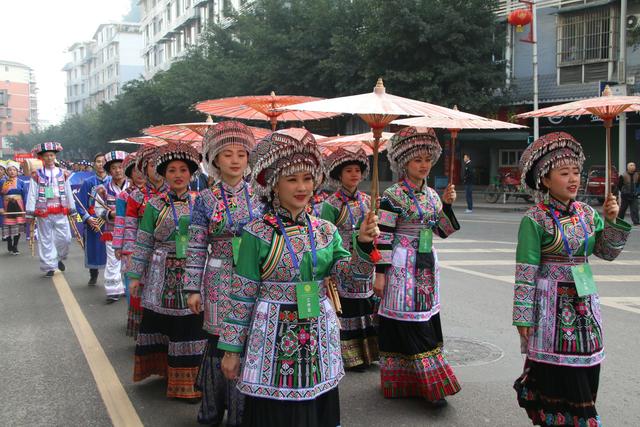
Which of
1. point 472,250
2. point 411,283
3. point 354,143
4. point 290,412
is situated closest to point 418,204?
point 411,283

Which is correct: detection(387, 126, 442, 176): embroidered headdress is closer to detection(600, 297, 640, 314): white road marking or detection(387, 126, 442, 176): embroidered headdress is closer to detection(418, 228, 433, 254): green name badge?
detection(418, 228, 433, 254): green name badge

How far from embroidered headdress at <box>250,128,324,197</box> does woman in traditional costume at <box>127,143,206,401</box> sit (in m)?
1.81

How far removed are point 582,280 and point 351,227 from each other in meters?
2.56

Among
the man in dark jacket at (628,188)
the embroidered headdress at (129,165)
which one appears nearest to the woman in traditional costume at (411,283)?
the embroidered headdress at (129,165)

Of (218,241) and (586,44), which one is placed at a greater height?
(586,44)

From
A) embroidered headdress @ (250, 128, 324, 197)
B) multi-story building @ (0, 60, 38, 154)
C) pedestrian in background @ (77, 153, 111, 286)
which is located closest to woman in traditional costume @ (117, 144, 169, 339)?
embroidered headdress @ (250, 128, 324, 197)

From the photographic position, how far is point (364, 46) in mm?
24109

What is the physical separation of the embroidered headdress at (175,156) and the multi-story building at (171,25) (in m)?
43.3

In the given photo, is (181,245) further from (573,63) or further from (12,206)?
(573,63)

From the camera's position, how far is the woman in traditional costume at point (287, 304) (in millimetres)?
3371

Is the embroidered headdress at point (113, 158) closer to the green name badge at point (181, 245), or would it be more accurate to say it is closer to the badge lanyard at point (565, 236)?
the green name badge at point (181, 245)

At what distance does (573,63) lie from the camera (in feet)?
→ 82.7

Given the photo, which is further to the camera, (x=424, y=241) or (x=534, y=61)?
(x=534, y=61)

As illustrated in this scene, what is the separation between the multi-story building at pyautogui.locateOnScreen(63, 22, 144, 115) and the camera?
3681 inches
